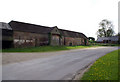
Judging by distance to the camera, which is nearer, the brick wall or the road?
the road

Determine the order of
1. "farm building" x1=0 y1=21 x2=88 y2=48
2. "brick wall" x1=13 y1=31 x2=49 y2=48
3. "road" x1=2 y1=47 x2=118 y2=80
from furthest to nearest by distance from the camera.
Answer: "farm building" x1=0 y1=21 x2=88 y2=48, "brick wall" x1=13 y1=31 x2=49 y2=48, "road" x1=2 y1=47 x2=118 y2=80

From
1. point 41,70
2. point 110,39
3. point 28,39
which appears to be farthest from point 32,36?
point 110,39

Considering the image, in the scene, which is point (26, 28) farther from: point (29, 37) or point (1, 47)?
point (1, 47)

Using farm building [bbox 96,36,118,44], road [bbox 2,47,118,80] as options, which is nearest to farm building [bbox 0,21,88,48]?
road [bbox 2,47,118,80]

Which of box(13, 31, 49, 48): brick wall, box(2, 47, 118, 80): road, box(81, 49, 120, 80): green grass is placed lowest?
box(2, 47, 118, 80): road

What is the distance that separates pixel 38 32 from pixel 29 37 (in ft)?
12.3

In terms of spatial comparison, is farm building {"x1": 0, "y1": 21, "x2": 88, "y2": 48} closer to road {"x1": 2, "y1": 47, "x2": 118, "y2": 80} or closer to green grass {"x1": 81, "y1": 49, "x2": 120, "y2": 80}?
road {"x1": 2, "y1": 47, "x2": 118, "y2": 80}

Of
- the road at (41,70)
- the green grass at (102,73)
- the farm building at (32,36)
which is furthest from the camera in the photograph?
the farm building at (32,36)

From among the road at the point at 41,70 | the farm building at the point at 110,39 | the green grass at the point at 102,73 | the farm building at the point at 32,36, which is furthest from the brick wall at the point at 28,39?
the farm building at the point at 110,39

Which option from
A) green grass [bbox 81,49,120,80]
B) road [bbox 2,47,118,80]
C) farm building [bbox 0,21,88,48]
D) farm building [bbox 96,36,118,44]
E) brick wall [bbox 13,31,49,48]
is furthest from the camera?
farm building [bbox 96,36,118,44]

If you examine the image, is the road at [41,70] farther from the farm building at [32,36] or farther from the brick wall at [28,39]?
the farm building at [32,36]

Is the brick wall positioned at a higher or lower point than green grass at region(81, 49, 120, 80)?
higher

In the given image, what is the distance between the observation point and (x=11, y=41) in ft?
73.3

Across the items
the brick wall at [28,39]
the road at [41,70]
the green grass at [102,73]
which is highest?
the brick wall at [28,39]
